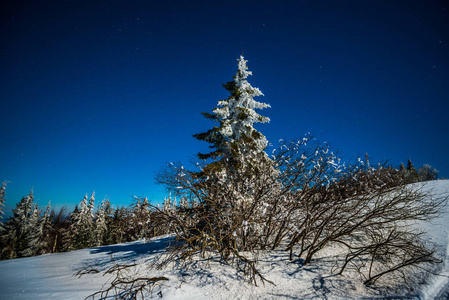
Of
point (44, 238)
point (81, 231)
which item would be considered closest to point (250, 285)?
point (81, 231)

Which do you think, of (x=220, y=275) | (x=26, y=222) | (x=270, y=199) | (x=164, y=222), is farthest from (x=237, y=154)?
(x=26, y=222)

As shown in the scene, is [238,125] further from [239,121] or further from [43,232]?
[43,232]

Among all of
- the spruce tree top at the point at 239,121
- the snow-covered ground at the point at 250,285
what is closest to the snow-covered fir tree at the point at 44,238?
the snow-covered ground at the point at 250,285

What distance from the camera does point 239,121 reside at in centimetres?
1145

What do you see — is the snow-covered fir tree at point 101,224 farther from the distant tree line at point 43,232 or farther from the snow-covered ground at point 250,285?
the snow-covered ground at point 250,285

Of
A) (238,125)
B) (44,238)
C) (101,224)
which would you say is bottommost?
(44,238)

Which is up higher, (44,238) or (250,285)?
(250,285)

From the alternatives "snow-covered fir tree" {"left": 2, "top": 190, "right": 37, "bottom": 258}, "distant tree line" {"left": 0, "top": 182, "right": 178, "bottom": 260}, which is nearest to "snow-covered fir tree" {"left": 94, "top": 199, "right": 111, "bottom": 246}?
"distant tree line" {"left": 0, "top": 182, "right": 178, "bottom": 260}

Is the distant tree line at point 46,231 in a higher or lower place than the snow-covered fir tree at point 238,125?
lower

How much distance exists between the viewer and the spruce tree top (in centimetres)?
1046

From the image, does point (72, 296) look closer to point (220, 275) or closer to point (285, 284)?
point (220, 275)

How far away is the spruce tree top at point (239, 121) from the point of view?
10.5 metres

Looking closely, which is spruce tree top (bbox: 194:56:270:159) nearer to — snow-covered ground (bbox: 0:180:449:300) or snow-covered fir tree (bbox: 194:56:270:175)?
snow-covered fir tree (bbox: 194:56:270:175)

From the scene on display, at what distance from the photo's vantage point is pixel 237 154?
31.0ft
